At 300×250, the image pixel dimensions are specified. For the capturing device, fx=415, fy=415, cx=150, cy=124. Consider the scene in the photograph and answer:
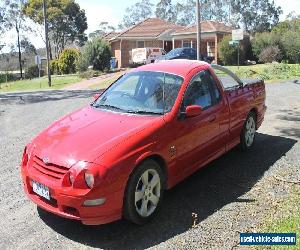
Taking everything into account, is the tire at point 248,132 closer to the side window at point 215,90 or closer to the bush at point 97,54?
the side window at point 215,90

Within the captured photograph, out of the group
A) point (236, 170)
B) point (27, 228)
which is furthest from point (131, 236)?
point (236, 170)

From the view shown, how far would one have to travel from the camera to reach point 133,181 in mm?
4438

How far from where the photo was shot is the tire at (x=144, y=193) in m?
4.44

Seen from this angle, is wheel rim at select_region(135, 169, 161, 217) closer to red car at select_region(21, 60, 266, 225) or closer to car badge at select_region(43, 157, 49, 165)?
red car at select_region(21, 60, 266, 225)

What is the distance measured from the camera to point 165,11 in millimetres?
92375

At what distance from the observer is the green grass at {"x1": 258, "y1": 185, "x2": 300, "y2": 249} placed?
436cm

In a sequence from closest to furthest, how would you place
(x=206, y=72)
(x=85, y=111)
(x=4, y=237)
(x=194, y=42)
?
1. (x=4, y=237)
2. (x=85, y=111)
3. (x=206, y=72)
4. (x=194, y=42)

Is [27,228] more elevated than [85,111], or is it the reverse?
[85,111]

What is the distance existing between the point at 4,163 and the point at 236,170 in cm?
388

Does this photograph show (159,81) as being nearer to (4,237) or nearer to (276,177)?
(276,177)

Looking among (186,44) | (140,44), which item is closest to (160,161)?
(186,44)

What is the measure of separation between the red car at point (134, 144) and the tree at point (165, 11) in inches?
3507

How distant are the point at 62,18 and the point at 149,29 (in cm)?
1836

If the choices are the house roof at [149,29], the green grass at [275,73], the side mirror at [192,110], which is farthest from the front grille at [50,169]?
the house roof at [149,29]
